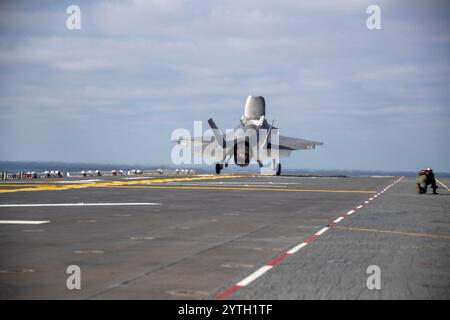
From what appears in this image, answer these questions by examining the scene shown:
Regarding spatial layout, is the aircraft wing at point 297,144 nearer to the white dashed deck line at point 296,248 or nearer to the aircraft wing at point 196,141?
the aircraft wing at point 196,141

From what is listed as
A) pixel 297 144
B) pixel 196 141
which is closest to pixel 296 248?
pixel 196 141

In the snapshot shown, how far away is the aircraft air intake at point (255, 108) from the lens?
101m

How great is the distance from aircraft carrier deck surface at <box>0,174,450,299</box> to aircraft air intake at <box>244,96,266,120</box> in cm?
7317

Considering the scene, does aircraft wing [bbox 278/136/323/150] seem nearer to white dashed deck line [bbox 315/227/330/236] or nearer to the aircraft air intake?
the aircraft air intake

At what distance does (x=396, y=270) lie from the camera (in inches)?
503

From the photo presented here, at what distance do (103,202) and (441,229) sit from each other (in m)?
17.7

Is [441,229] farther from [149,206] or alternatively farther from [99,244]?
[149,206]

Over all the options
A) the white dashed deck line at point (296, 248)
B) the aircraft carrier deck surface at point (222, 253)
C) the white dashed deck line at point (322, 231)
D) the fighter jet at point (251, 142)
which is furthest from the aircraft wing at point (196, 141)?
the white dashed deck line at point (296, 248)

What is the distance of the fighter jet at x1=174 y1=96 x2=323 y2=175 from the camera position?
275 ft

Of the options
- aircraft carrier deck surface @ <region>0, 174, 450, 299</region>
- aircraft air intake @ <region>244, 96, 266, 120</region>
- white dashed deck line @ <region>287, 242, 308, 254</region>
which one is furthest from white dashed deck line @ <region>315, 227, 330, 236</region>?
aircraft air intake @ <region>244, 96, 266, 120</region>

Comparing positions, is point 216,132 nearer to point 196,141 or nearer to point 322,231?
point 196,141

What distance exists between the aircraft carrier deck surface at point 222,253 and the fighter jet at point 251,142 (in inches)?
2200

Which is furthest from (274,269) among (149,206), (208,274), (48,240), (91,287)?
(149,206)

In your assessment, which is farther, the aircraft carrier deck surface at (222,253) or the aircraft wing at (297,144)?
the aircraft wing at (297,144)
